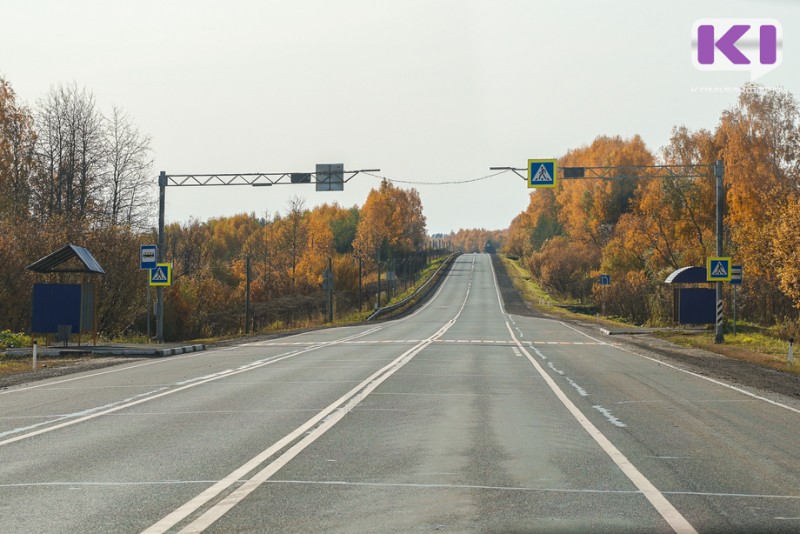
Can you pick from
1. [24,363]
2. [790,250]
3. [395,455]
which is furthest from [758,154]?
[395,455]

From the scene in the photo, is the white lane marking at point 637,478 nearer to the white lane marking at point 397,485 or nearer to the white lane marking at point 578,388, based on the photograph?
the white lane marking at point 397,485

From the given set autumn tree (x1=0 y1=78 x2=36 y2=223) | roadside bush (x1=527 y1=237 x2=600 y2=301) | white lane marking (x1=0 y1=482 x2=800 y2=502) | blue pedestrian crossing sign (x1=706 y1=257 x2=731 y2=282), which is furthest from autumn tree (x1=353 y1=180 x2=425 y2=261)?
white lane marking (x1=0 y1=482 x2=800 y2=502)

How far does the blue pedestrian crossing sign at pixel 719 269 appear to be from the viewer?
34562mm

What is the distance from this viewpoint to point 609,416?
12.8 m

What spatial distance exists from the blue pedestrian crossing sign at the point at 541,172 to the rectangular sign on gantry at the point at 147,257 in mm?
14525

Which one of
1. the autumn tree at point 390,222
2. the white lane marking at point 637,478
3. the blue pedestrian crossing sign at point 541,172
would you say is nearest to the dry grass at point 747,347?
the blue pedestrian crossing sign at point 541,172

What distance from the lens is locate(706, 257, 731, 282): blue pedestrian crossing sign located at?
34562 millimetres

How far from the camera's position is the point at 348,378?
18734 mm

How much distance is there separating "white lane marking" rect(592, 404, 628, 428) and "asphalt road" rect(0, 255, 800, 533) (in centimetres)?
8

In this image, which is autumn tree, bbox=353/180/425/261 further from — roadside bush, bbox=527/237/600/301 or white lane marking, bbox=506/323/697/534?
white lane marking, bbox=506/323/697/534

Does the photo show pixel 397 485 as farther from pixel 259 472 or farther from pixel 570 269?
pixel 570 269

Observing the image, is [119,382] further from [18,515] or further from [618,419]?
[18,515]

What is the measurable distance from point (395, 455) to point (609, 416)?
15.2 feet

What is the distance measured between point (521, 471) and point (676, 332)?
1503 inches
